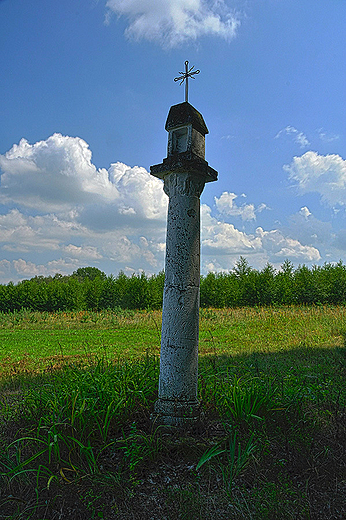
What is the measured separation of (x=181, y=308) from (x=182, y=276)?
1.08 ft

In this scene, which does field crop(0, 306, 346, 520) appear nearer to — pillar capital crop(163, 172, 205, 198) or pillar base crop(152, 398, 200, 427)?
pillar base crop(152, 398, 200, 427)

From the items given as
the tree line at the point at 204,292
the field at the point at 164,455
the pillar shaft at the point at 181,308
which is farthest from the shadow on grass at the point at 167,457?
the tree line at the point at 204,292

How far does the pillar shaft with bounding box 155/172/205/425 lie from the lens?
3.61 m

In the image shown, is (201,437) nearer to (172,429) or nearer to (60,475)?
(172,429)

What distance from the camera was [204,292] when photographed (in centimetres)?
2764

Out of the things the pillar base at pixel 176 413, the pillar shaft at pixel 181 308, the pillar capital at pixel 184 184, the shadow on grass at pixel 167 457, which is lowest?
the shadow on grass at pixel 167 457

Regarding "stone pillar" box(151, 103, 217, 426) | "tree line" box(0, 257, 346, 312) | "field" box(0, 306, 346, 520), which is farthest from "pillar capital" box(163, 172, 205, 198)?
"tree line" box(0, 257, 346, 312)

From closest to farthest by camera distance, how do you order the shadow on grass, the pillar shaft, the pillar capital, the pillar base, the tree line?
the shadow on grass → the pillar base → the pillar shaft → the pillar capital → the tree line

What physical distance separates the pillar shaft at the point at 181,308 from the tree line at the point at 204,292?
2333 cm

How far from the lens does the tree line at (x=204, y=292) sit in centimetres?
2709

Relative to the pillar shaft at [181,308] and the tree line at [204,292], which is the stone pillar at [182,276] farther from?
the tree line at [204,292]

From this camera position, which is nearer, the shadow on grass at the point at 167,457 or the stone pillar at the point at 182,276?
the shadow on grass at the point at 167,457

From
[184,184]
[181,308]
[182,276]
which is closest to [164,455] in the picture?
[181,308]

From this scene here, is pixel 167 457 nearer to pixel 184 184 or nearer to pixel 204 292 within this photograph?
pixel 184 184
